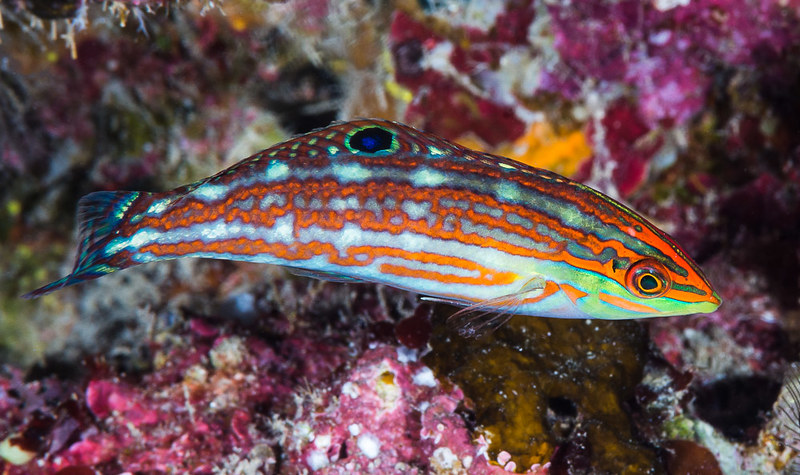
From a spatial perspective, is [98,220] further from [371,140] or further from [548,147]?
[548,147]

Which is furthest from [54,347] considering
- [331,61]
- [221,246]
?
[221,246]

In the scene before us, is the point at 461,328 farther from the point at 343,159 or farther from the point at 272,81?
the point at 272,81

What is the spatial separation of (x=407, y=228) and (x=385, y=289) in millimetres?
1546

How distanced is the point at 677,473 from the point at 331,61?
5134 millimetres

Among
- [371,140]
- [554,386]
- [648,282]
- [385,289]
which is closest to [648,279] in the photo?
[648,282]

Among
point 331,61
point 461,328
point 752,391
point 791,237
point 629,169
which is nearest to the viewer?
point 461,328

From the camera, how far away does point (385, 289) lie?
159 inches

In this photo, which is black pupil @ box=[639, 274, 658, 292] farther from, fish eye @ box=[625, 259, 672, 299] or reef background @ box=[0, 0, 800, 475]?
reef background @ box=[0, 0, 800, 475]

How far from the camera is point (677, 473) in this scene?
303 cm

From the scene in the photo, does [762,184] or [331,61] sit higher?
[331,61]

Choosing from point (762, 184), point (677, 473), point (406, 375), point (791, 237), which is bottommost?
point (677, 473)

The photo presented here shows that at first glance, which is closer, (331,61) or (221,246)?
(221,246)

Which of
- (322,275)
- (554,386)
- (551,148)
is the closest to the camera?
(322,275)

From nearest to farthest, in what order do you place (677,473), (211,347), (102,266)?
1. (102,266)
2. (677,473)
3. (211,347)
